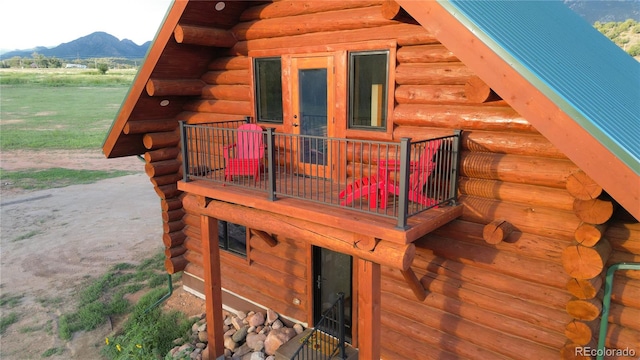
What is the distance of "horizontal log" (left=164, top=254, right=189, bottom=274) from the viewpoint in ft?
38.9

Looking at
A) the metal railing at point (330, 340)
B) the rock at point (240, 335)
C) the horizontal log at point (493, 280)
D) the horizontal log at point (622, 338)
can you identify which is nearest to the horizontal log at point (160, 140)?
the rock at point (240, 335)

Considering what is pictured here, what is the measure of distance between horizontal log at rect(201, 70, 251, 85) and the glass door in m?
1.43

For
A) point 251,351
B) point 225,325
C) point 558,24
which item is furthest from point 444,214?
point 225,325

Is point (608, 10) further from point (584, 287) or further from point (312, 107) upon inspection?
point (584, 287)

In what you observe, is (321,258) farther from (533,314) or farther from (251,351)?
(533,314)

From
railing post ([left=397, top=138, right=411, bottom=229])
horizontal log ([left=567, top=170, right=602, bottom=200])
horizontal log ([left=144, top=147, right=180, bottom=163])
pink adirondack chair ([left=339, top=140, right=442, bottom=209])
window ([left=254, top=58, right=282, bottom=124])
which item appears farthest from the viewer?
horizontal log ([left=144, top=147, right=180, bottom=163])

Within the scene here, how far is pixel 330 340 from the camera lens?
8664mm

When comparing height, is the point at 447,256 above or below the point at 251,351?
above

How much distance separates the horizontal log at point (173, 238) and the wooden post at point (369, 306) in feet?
23.7

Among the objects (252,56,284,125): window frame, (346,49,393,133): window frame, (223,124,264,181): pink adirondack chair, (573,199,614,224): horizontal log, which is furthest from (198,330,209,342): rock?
(573,199,614,224): horizontal log

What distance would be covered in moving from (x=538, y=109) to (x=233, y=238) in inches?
307

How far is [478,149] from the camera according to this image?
6.39 meters

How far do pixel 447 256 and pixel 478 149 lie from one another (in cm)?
175

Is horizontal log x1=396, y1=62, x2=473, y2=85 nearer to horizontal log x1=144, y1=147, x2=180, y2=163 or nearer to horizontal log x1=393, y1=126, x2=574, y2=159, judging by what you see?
horizontal log x1=393, y1=126, x2=574, y2=159
